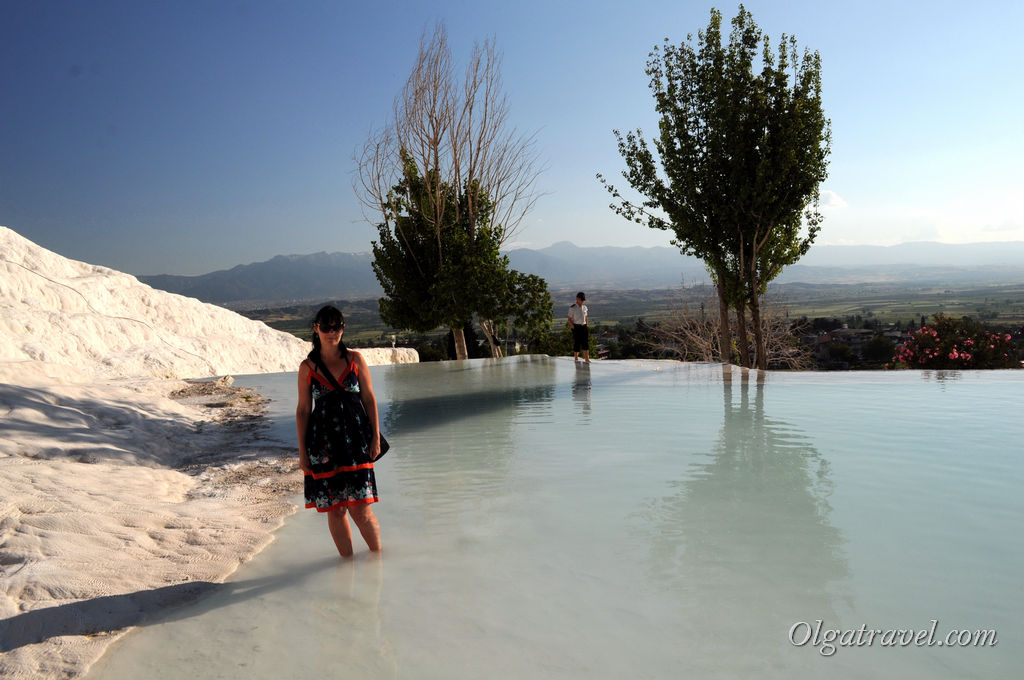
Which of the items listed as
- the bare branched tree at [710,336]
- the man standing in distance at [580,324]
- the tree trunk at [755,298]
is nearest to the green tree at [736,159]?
the tree trunk at [755,298]

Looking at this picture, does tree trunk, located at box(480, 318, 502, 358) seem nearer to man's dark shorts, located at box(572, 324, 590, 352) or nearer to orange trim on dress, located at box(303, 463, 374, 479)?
man's dark shorts, located at box(572, 324, 590, 352)

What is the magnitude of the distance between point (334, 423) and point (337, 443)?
0.12 meters

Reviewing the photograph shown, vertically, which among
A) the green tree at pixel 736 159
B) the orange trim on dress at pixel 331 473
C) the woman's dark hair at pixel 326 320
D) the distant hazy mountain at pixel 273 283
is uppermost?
the distant hazy mountain at pixel 273 283

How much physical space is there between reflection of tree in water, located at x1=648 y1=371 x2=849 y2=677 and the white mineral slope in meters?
2.61

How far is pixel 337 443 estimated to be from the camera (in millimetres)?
3518

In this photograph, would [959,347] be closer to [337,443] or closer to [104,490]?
[337,443]

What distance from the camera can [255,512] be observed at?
470 cm

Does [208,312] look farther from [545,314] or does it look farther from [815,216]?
[815,216]

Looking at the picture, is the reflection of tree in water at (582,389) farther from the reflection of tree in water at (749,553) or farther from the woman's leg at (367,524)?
the woman's leg at (367,524)

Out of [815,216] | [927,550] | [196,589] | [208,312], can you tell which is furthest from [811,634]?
[208,312]

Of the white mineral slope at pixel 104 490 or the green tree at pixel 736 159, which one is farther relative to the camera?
the green tree at pixel 736 159

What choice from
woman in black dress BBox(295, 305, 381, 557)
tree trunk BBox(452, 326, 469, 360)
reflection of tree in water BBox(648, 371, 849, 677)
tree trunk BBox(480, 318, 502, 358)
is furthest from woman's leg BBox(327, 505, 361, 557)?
tree trunk BBox(452, 326, 469, 360)

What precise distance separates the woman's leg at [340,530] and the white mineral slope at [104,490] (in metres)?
0.64

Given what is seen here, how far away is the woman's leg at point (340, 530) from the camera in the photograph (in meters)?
3.62
